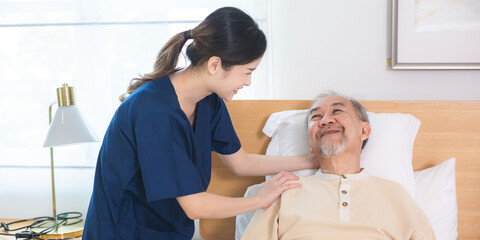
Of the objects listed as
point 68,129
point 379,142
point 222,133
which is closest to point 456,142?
point 379,142

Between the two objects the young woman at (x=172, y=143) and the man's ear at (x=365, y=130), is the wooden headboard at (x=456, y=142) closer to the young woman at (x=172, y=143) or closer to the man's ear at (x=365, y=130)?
the man's ear at (x=365, y=130)

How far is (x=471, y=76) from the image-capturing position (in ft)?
6.09

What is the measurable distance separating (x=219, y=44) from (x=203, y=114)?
34 cm

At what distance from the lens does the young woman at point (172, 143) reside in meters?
1.16

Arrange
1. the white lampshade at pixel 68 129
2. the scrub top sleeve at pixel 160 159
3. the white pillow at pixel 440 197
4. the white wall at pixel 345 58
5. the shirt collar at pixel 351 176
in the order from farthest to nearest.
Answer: the white wall at pixel 345 58 < the white lampshade at pixel 68 129 < the white pillow at pixel 440 197 < the shirt collar at pixel 351 176 < the scrub top sleeve at pixel 160 159

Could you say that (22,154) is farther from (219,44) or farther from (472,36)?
(472,36)

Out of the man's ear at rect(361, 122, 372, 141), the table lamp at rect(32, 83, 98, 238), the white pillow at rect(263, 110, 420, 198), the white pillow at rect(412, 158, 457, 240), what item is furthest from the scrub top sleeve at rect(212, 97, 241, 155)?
the white pillow at rect(412, 158, 457, 240)

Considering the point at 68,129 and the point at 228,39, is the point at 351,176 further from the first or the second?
the point at 68,129

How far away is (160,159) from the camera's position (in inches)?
45.5

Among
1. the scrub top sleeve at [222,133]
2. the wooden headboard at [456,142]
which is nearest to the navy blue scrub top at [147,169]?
the scrub top sleeve at [222,133]

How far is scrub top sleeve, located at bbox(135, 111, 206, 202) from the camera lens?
1.15 m

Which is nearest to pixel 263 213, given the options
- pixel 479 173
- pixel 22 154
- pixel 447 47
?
pixel 479 173

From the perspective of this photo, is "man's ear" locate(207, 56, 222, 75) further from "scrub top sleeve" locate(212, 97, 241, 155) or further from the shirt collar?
the shirt collar

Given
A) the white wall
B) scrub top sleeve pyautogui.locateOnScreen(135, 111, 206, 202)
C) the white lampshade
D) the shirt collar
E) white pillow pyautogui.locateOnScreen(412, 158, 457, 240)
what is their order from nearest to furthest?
scrub top sleeve pyautogui.locateOnScreen(135, 111, 206, 202)
the shirt collar
white pillow pyautogui.locateOnScreen(412, 158, 457, 240)
the white lampshade
the white wall
